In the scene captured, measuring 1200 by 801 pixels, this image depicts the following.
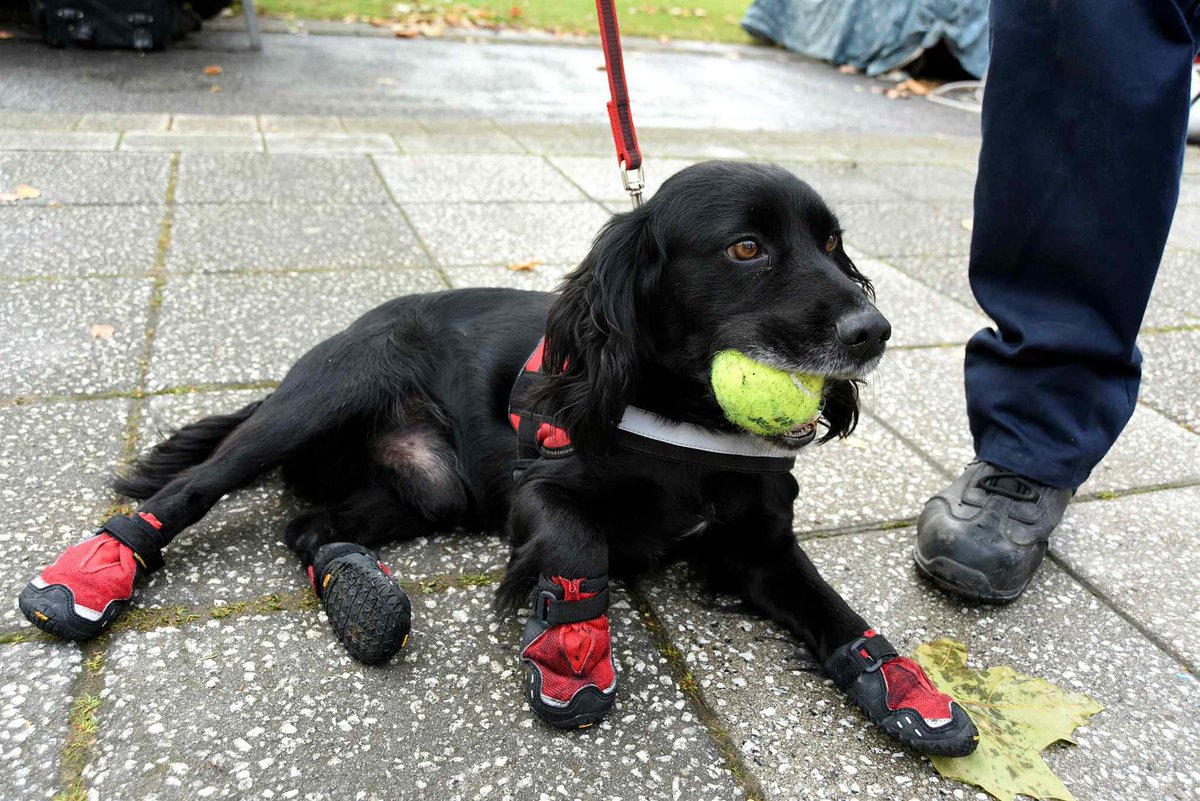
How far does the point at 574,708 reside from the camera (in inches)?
64.2

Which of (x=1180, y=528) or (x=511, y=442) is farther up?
(x=511, y=442)

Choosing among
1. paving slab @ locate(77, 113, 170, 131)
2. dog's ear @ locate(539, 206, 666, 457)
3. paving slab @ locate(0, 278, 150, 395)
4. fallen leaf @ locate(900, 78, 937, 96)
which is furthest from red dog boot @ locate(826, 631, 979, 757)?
fallen leaf @ locate(900, 78, 937, 96)

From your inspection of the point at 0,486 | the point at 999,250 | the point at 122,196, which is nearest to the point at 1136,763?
the point at 999,250

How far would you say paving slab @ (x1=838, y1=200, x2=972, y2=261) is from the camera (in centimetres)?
493

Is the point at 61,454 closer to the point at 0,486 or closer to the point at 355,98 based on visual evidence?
the point at 0,486

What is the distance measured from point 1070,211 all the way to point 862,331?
82 cm

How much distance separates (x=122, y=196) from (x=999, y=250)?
410 cm

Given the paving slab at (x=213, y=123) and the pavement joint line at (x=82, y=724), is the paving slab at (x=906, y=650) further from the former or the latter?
the paving slab at (x=213, y=123)

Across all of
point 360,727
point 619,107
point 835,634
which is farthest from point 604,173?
point 360,727

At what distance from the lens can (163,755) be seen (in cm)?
152

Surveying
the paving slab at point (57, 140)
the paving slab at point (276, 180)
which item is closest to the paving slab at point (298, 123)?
the paving slab at point (276, 180)

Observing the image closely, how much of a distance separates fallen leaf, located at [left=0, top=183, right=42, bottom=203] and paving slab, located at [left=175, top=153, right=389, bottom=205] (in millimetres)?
628

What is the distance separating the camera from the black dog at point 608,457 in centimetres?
172

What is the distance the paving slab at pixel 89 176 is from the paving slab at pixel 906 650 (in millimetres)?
3765
